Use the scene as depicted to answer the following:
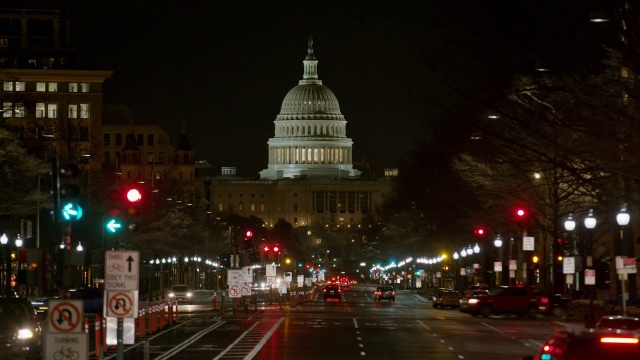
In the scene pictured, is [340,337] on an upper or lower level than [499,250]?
lower

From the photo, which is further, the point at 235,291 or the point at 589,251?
the point at 589,251

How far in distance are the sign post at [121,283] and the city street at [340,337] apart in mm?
9249

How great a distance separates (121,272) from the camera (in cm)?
2759

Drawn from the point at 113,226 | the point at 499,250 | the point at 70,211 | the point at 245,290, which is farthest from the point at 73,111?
the point at 70,211

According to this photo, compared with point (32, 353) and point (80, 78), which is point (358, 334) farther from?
point (80, 78)

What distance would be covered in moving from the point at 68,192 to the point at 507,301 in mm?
50145

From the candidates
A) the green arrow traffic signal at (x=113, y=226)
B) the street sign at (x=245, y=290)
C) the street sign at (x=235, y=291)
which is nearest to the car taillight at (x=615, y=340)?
the green arrow traffic signal at (x=113, y=226)

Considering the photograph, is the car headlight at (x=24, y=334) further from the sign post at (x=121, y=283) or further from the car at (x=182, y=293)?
the car at (x=182, y=293)

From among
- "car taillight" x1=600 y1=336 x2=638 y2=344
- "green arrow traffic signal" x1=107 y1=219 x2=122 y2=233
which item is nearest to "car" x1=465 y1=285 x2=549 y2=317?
"green arrow traffic signal" x1=107 y1=219 x2=122 y2=233

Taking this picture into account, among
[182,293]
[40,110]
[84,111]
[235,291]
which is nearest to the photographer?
[235,291]

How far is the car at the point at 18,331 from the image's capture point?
33219 mm

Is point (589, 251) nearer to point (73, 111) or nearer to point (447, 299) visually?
point (447, 299)

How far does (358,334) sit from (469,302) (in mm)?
24913

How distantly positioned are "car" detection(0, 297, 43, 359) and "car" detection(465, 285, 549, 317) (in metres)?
41.8
